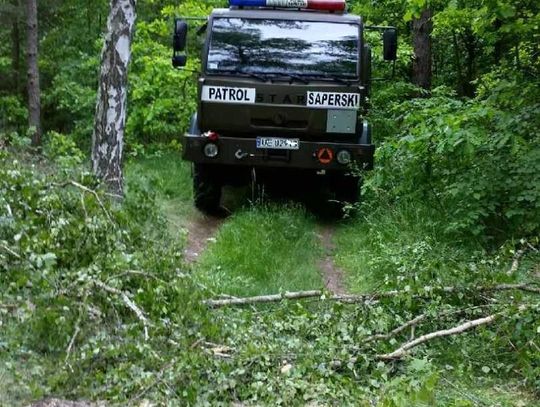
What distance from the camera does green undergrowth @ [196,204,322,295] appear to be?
234 inches

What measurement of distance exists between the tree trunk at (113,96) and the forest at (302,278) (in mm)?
51

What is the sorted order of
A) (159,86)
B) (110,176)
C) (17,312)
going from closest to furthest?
(17,312) < (110,176) < (159,86)

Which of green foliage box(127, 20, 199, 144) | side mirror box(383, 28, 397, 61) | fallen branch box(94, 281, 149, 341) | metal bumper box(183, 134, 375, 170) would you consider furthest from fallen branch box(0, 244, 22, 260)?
Answer: green foliage box(127, 20, 199, 144)

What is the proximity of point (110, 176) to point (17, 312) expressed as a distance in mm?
3518

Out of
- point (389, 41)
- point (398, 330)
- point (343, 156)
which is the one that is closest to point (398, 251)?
point (398, 330)

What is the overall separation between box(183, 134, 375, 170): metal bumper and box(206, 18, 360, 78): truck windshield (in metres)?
0.83

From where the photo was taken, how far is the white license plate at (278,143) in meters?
8.31

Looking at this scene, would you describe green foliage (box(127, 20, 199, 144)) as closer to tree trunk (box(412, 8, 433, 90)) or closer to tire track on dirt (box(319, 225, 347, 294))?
tree trunk (box(412, 8, 433, 90))

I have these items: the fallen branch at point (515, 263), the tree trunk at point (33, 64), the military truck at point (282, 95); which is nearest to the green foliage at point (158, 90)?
the tree trunk at point (33, 64)

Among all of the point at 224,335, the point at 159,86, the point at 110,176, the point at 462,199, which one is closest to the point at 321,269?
the point at 462,199

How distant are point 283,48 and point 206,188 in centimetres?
197

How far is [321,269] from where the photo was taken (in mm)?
6949

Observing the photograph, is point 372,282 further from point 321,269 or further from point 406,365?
point 406,365

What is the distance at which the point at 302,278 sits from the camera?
6254mm
